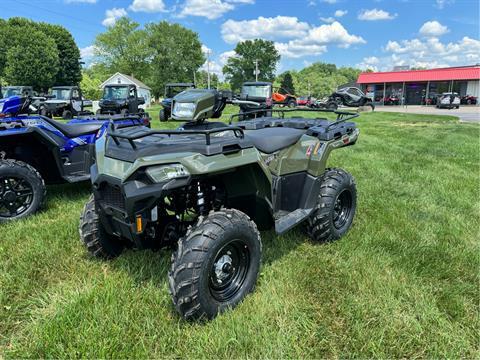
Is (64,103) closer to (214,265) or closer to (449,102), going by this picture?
(214,265)

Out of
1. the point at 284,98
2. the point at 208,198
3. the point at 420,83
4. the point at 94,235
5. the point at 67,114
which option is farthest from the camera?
the point at 420,83

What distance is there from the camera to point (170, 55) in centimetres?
6575

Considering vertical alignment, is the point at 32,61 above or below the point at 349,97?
above

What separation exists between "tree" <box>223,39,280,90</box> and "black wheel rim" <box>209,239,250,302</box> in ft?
285

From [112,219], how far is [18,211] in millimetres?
2345

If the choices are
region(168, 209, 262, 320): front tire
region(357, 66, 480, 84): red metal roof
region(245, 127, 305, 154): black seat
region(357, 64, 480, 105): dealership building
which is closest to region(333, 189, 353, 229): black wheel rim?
region(245, 127, 305, 154): black seat

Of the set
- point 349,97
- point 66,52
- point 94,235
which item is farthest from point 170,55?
point 94,235

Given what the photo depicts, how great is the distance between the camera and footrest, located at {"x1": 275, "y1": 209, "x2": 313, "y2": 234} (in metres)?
2.95

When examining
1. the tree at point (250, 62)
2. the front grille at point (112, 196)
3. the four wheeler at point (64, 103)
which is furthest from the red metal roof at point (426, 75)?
the front grille at point (112, 196)

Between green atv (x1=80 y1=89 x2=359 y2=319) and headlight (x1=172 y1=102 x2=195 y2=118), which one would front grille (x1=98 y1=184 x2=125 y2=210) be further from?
headlight (x1=172 y1=102 x2=195 y2=118)

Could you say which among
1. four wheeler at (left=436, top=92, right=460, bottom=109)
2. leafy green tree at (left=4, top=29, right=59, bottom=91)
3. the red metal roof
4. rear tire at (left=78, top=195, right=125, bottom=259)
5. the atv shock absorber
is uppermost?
leafy green tree at (left=4, top=29, right=59, bottom=91)

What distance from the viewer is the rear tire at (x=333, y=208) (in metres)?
3.42

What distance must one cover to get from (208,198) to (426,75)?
55.8 metres

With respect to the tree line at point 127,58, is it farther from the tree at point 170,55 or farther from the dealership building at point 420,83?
the dealership building at point 420,83
